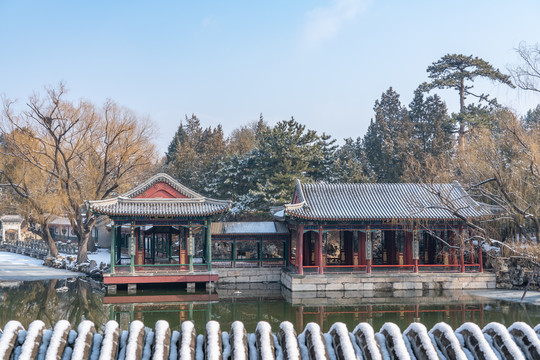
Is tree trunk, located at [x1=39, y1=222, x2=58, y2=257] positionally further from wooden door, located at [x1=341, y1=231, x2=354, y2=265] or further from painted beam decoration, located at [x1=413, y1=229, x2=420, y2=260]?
painted beam decoration, located at [x1=413, y1=229, x2=420, y2=260]

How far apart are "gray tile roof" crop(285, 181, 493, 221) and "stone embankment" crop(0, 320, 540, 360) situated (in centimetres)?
1714

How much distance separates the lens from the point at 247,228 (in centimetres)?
2441

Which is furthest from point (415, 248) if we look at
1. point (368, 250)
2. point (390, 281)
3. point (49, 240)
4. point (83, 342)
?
point (49, 240)

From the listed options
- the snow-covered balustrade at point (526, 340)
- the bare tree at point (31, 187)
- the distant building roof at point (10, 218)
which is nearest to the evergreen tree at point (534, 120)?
the snow-covered balustrade at point (526, 340)

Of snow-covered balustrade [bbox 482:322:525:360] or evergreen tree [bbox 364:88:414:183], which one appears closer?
snow-covered balustrade [bbox 482:322:525:360]

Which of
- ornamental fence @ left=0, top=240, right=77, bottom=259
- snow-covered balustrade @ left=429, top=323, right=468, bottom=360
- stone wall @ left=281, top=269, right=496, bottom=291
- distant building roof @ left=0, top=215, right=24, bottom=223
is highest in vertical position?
distant building roof @ left=0, top=215, right=24, bottom=223

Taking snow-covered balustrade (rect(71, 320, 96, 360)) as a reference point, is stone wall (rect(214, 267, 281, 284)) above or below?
below

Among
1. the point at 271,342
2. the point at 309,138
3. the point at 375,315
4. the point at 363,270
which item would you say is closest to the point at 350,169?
the point at 309,138

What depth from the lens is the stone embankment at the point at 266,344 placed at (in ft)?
12.1

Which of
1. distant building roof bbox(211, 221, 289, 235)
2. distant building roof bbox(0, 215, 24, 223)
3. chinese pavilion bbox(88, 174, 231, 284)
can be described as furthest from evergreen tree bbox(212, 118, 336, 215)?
distant building roof bbox(0, 215, 24, 223)

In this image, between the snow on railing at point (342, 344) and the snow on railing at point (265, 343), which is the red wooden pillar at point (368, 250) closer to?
the snow on railing at point (342, 344)

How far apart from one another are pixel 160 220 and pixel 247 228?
4.38 m

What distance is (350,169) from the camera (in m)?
34.3

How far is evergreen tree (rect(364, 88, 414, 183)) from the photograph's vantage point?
3619cm
